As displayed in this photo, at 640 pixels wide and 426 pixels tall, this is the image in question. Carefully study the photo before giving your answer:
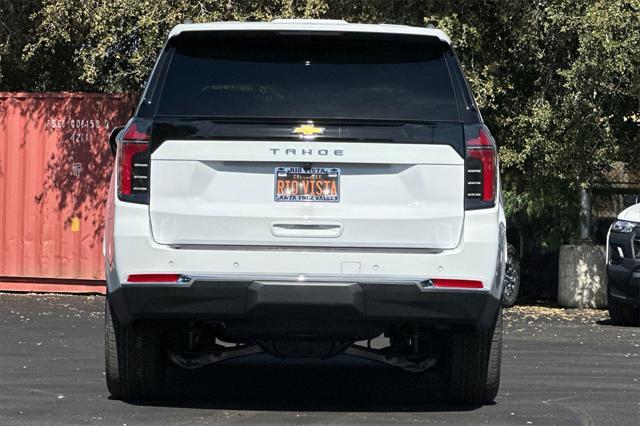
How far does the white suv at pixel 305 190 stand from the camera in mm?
7531

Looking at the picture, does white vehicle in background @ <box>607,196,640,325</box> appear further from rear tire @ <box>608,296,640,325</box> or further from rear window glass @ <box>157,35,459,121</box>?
rear window glass @ <box>157,35,459,121</box>

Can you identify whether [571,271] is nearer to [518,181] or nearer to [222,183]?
[518,181]

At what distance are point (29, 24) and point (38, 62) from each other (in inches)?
41.0

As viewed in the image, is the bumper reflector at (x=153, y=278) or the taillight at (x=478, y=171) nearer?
the bumper reflector at (x=153, y=278)

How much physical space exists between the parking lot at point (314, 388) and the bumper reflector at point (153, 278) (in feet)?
2.50

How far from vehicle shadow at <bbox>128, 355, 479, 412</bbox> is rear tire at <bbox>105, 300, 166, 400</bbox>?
0.10 meters

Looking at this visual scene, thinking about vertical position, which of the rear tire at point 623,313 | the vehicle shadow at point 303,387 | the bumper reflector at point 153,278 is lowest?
the rear tire at point 623,313

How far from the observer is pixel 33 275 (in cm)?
1794

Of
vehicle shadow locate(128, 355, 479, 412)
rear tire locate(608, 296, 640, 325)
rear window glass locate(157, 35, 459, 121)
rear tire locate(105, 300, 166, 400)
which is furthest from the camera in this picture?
rear tire locate(608, 296, 640, 325)

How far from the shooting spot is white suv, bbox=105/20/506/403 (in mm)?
7531

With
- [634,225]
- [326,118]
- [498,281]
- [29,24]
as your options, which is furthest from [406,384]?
[29,24]

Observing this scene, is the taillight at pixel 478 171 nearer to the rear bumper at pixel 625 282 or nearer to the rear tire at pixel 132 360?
the rear tire at pixel 132 360

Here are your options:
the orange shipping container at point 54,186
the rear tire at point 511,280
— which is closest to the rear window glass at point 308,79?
the rear tire at point 511,280

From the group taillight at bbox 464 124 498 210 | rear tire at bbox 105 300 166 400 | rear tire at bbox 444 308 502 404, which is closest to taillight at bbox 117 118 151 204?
rear tire at bbox 105 300 166 400
